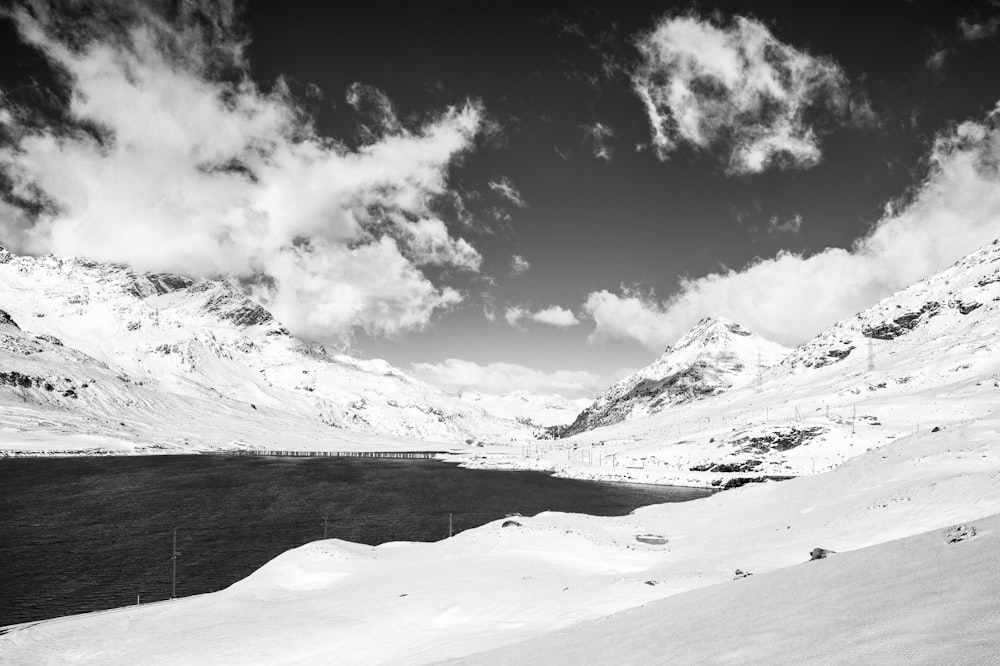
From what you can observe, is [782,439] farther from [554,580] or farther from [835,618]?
[835,618]

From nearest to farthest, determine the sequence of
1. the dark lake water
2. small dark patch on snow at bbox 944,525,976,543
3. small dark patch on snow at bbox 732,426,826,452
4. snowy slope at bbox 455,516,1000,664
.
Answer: snowy slope at bbox 455,516,1000,664 < small dark patch on snow at bbox 944,525,976,543 < the dark lake water < small dark patch on snow at bbox 732,426,826,452

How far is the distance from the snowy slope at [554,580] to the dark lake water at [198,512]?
21380 millimetres

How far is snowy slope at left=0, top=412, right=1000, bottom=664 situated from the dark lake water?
21380mm

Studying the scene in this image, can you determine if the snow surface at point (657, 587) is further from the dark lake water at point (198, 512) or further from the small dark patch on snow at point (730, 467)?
the small dark patch on snow at point (730, 467)

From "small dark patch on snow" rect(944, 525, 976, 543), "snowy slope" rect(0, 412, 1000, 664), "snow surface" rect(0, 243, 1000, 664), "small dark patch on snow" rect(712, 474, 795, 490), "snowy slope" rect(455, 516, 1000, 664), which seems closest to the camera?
"snowy slope" rect(455, 516, 1000, 664)

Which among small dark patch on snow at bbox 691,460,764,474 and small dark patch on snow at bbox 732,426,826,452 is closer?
small dark patch on snow at bbox 691,460,764,474

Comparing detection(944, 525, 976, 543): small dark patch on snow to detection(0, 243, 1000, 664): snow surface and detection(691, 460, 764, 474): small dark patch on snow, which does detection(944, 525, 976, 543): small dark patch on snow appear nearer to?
detection(0, 243, 1000, 664): snow surface

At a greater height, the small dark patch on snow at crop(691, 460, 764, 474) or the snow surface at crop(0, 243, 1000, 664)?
the small dark patch on snow at crop(691, 460, 764, 474)

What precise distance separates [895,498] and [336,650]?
3393cm

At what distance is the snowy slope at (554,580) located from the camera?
42.4 feet

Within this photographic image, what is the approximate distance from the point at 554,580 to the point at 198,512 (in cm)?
8346

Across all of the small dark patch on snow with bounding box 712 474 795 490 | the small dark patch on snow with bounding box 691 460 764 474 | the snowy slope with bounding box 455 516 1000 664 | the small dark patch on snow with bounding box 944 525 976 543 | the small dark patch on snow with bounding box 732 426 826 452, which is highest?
the small dark patch on snow with bounding box 732 426 826 452

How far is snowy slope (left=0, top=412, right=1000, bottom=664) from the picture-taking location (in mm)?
12938

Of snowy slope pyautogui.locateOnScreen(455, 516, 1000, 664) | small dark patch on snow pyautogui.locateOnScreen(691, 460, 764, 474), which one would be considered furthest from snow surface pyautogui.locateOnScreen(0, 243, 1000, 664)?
small dark patch on snow pyautogui.locateOnScreen(691, 460, 764, 474)
